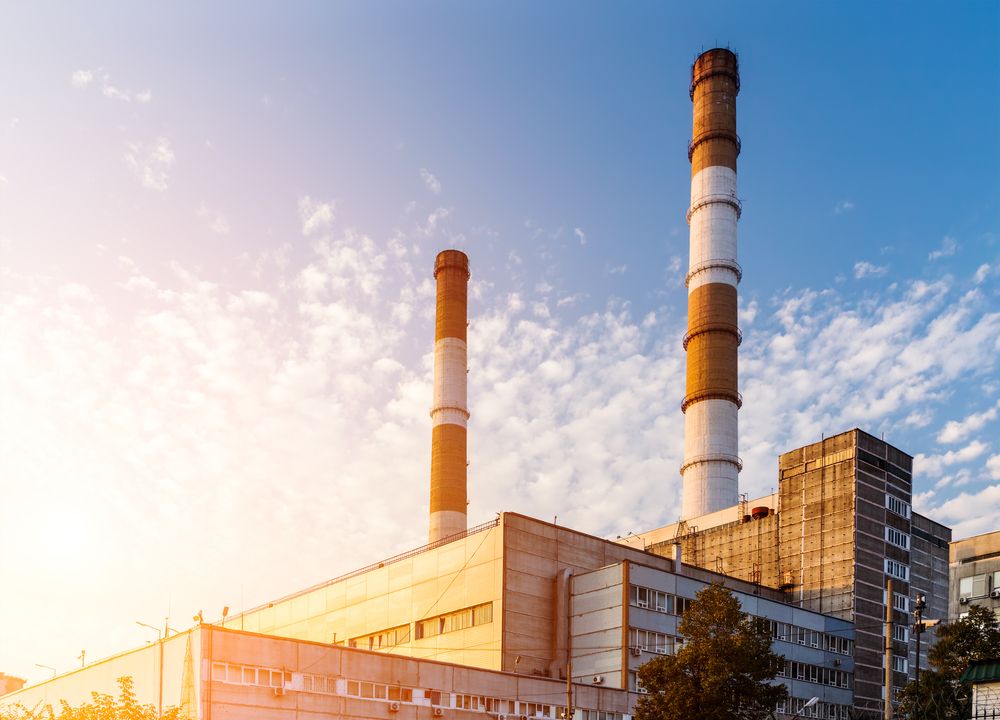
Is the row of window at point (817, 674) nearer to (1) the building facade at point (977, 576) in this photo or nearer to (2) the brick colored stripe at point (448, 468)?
(1) the building facade at point (977, 576)

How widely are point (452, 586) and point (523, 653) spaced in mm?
7263

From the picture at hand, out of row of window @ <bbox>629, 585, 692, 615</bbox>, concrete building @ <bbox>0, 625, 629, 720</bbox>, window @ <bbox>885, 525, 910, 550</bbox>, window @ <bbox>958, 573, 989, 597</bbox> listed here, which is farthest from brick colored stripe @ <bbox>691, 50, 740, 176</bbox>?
concrete building @ <bbox>0, 625, 629, 720</bbox>

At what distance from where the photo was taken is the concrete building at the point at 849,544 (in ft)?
246

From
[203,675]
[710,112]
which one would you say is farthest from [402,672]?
[710,112]

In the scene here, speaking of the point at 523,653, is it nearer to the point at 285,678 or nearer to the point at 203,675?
the point at 285,678

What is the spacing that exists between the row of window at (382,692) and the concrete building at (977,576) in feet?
83.1

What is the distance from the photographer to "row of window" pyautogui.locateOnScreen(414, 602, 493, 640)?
206 feet

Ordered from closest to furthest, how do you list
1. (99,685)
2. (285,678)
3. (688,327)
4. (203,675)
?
(203,675) < (285,678) < (99,685) < (688,327)

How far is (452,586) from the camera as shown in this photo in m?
66.1

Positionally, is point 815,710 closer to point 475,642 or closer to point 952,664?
point 952,664

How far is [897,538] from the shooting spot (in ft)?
260

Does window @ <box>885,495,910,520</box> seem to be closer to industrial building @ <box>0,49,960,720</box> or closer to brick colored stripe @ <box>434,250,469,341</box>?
industrial building @ <box>0,49,960,720</box>

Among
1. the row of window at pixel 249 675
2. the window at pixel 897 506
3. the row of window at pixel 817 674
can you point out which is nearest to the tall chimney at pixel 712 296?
the window at pixel 897 506

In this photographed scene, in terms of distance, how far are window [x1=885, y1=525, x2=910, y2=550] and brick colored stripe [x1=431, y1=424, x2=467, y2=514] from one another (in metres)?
39.0
